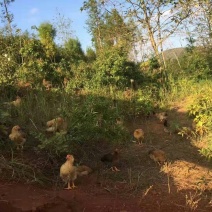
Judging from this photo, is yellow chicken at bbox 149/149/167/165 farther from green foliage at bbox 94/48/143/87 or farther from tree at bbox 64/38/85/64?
tree at bbox 64/38/85/64

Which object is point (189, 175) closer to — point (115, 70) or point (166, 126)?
point (166, 126)

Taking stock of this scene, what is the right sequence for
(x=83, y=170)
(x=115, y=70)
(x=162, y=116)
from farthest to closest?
(x=115, y=70) < (x=162, y=116) < (x=83, y=170)

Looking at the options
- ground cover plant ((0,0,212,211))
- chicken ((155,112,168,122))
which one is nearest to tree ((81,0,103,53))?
ground cover plant ((0,0,212,211))

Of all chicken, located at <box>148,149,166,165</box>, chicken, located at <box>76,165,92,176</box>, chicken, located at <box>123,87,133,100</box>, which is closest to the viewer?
chicken, located at <box>76,165,92,176</box>

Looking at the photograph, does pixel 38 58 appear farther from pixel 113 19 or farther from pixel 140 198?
pixel 140 198

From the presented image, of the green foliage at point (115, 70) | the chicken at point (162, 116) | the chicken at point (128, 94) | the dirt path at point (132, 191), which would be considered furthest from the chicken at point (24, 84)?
the dirt path at point (132, 191)

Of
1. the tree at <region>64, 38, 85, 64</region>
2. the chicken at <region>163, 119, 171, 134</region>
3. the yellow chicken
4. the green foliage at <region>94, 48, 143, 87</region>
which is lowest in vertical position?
the yellow chicken

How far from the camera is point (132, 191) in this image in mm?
4609

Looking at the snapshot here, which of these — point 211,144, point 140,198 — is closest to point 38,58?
point 211,144

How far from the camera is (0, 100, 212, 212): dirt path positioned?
3.94 meters

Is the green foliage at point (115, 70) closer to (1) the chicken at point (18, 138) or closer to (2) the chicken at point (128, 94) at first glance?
(2) the chicken at point (128, 94)

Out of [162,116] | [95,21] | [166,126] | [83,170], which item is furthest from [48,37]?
[83,170]

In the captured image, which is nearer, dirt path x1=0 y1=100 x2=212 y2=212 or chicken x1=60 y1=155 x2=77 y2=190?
dirt path x1=0 y1=100 x2=212 y2=212

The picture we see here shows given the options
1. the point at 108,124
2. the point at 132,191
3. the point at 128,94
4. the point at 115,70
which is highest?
the point at 115,70
